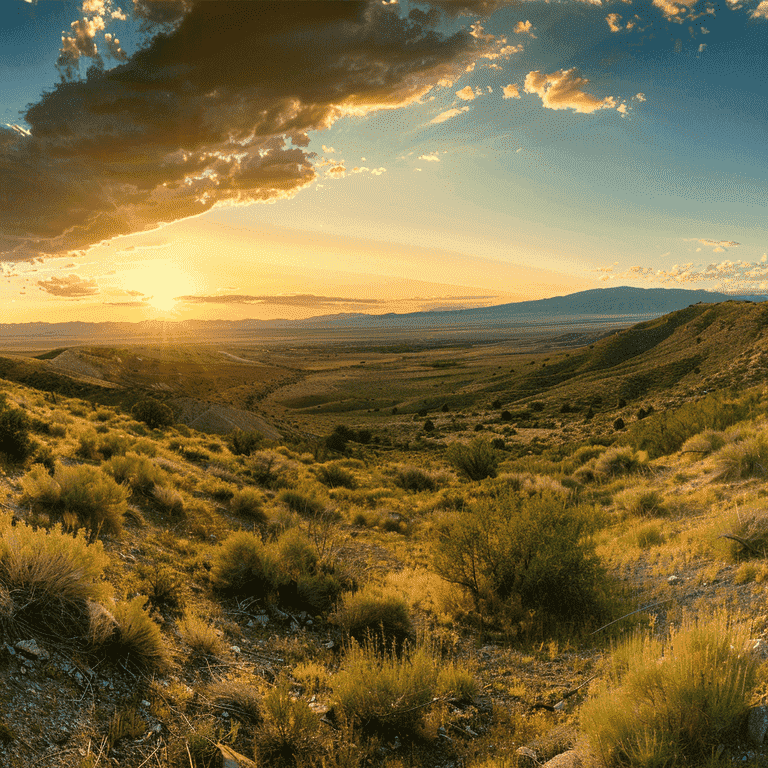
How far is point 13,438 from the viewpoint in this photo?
32.8 feet

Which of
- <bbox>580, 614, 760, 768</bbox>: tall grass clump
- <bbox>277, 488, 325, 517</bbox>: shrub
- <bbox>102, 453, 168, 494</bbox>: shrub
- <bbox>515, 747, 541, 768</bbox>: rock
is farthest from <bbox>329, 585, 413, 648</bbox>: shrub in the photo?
<bbox>277, 488, 325, 517</bbox>: shrub

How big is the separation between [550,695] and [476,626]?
2275 millimetres

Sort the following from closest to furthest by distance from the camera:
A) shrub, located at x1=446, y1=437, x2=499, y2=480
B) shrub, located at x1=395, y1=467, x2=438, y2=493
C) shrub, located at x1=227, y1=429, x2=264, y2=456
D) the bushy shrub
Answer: the bushy shrub → shrub, located at x1=395, y1=467, x2=438, y2=493 → shrub, located at x1=446, y1=437, x2=499, y2=480 → shrub, located at x1=227, y1=429, x2=264, y2=456

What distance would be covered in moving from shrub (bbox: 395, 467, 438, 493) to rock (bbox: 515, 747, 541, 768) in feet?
56.2

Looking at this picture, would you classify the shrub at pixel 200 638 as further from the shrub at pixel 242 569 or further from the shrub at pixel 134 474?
the shrub at pixel 134 474

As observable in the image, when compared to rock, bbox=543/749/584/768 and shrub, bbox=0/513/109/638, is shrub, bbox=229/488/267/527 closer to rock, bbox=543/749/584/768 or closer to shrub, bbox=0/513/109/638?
shrub, bbox=0/513/109/638

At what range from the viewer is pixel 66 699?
13.7 feet

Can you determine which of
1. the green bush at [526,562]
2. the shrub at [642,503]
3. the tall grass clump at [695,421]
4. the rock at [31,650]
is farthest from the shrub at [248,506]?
the tall grass clump at [695,421]

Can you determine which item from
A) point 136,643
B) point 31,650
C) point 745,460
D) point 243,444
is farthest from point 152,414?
point 745,460

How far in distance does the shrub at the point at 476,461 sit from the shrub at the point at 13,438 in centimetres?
1778

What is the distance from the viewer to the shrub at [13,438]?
9.91 meters

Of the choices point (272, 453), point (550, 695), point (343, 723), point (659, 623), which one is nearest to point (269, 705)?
point (343, 723)

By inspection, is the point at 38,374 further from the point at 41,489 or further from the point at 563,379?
the point at 563,379

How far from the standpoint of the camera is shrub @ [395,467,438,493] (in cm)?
2223
